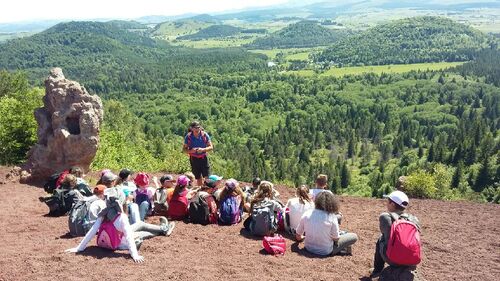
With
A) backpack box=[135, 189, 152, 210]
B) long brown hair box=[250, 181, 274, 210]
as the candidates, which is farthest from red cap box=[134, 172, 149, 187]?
long brown hair box=[250, 181, 274, 210]

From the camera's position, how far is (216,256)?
10648 millimetres

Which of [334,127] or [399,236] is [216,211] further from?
[334,127]

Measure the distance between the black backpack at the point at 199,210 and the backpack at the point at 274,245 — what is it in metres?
2.30

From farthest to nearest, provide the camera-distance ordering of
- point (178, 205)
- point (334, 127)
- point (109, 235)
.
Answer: point (334, 127), point (178, 205), point (109, 235)

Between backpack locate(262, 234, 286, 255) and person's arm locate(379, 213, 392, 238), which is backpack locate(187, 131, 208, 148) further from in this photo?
person's arm locate(379, 213, 392, 238)

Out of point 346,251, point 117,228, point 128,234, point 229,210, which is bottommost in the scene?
point 346,251

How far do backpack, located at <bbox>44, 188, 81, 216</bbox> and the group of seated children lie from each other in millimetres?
183

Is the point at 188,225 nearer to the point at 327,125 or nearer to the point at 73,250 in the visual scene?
the point at 73,250

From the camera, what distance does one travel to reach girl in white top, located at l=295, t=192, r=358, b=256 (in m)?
10.3

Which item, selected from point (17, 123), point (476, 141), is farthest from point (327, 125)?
point (17, 123)

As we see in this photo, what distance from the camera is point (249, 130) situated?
153125 millimetres

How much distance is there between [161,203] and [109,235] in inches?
112

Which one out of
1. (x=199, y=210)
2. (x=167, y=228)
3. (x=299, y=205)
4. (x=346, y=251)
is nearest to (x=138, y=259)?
(x=167, y=228)

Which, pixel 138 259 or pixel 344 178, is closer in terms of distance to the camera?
pixel 138 259
